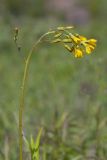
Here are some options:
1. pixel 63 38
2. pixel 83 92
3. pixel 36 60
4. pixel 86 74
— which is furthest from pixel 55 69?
pixel 63 38

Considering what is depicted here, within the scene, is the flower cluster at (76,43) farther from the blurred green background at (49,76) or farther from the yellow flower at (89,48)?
the blurred green background at (49,76)

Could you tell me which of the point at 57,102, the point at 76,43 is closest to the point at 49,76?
the point at 57,102

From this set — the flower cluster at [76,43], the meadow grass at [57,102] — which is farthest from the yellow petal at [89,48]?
the meadow grass at [57,102]

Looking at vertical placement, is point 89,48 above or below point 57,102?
above

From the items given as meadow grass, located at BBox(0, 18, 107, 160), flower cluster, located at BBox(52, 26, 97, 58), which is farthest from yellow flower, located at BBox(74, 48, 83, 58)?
meadow grass, located at BBox(0, 18, 107, 160)

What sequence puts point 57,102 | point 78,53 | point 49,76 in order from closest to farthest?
point 78,53, point 57,102, point 49,76

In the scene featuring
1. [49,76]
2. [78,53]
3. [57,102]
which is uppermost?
[78,53]

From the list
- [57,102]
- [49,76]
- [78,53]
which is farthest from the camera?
[49,76]

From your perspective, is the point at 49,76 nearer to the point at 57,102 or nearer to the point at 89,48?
the point at 57,102

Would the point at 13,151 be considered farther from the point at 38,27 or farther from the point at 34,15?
the point at 34,15
